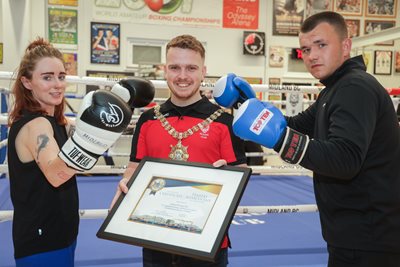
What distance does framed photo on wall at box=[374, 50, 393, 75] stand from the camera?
7.59m

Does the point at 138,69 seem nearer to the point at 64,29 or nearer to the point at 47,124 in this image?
the point at 64,29

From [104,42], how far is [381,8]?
5449mm

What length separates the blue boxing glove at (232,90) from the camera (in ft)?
4.95

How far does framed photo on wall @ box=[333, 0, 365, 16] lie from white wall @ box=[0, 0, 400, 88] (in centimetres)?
87

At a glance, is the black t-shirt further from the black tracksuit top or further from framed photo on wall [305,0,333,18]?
framed photo on wall [305,0,333,18]

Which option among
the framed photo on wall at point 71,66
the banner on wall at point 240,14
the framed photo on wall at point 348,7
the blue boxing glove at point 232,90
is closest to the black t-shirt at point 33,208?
the blue boxing glove at point 232,90

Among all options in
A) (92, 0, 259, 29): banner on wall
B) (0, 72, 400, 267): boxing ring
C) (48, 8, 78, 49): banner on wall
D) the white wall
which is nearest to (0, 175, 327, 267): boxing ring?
(0, 72, 400, 267): boxing ring

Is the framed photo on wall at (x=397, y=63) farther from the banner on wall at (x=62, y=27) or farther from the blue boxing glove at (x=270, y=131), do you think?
the blue boxing glove at (x=270, y=131)

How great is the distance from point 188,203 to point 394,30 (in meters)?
5.44

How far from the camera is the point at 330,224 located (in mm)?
1320

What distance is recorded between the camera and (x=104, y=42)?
652 cm

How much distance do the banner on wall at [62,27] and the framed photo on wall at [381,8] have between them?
5611 mm

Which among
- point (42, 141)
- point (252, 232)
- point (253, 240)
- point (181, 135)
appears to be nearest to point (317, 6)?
point (252, 232)

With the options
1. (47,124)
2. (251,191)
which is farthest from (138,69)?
(47,124)
